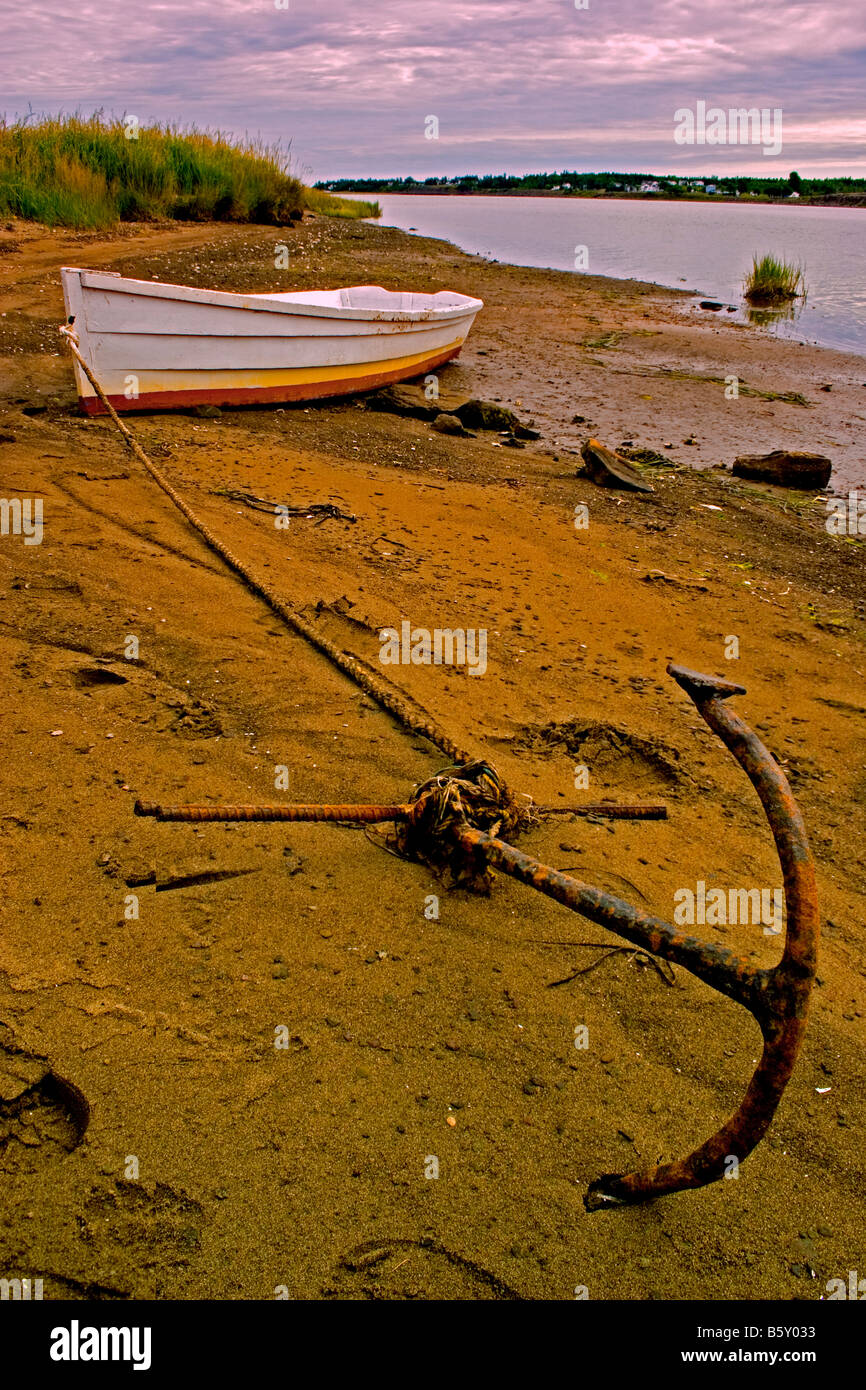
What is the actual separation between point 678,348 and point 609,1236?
16603mm

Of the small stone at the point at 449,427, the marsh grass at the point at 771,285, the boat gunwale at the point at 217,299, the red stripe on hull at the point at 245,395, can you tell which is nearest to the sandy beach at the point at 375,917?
the red stripe on hull at the point at 245,395

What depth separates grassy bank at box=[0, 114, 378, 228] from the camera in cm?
1482

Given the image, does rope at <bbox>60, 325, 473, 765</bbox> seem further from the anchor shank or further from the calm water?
the calm water

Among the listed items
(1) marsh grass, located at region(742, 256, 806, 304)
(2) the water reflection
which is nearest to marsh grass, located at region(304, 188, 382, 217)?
(1) marsh grass, located at region(742, 256, 806, 304)

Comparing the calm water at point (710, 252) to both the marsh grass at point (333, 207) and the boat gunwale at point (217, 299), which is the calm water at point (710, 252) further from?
the boat gunwale at point (217, 299)

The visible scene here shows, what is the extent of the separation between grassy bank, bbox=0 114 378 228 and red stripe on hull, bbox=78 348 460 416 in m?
8.29

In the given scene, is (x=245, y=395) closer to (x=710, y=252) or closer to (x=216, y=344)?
(x=216, y=344)

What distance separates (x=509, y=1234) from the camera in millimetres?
1912

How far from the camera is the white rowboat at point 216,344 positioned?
7.07 m

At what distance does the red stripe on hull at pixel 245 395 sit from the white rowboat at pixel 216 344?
0.03 feet

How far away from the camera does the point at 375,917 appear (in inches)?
107

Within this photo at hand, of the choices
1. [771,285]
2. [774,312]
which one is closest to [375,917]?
[774,312]

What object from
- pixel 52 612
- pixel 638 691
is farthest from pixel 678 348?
pixel 52 612

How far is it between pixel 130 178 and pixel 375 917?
61.3 feet
